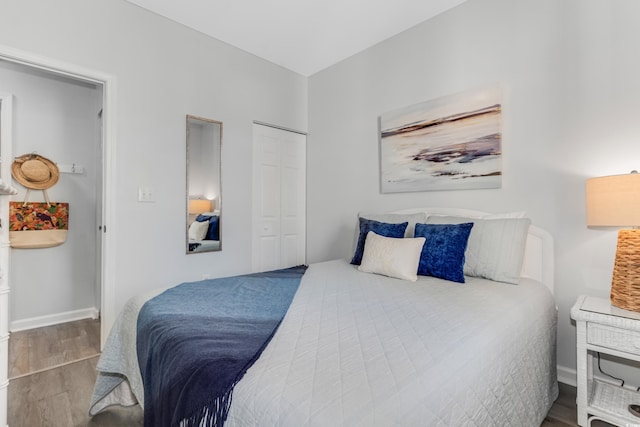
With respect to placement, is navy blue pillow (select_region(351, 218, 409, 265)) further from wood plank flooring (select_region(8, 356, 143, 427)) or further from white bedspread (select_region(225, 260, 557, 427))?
wood plank flooring (select_region(8, 356, 143, 427))

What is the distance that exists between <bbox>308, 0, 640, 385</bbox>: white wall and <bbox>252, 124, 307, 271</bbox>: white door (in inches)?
43.1

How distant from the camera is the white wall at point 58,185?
9.82 feet

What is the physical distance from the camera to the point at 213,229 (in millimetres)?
2969

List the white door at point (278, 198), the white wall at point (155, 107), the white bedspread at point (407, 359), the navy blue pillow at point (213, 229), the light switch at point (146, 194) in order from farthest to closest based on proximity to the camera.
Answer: the white door at point (278, 198) → the navy blue pillow at point (213, 229) → the light switch at point (146, 194) → the white wall at point (155, 107) → the white bedspread at point (407, 359)

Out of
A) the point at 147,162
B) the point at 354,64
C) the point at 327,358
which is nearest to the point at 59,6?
Result: the point at 147,162

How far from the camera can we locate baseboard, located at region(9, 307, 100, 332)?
116 inches

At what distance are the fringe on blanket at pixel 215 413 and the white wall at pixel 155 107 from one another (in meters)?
1.96

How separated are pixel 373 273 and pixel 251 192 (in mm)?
1652

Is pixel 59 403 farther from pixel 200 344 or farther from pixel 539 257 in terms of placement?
pixel 539 257

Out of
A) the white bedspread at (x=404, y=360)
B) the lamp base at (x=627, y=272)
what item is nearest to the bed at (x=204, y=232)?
the white bedspread at (x=404, y=360)

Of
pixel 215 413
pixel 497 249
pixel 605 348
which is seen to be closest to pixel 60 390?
pixel 215 413

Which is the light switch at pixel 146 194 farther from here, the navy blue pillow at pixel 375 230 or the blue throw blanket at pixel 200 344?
the navy blue pillow at pixel 375 230

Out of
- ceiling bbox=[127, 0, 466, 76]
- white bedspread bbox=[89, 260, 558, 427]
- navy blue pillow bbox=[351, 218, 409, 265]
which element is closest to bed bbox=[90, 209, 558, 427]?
white bedspread bbox=[89, 260, 558, 427]

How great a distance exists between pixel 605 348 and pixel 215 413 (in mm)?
1707
